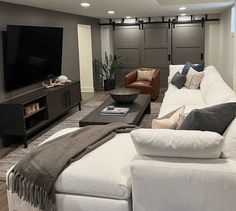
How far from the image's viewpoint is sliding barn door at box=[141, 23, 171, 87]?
9.11 metres

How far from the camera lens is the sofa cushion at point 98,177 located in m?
2.08

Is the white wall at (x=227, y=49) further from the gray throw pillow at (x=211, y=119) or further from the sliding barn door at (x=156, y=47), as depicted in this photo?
the gray throw pillow at (x=211, y=119)

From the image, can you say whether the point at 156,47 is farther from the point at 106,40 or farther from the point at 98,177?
the point at 98,177

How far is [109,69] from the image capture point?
9.04m

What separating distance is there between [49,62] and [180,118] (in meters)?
3.74

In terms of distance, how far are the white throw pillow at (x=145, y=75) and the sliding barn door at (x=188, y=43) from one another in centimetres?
191

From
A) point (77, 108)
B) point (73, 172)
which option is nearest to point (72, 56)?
point (77, 108)

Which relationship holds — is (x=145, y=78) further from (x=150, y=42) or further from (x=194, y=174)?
(x=194, y=174)

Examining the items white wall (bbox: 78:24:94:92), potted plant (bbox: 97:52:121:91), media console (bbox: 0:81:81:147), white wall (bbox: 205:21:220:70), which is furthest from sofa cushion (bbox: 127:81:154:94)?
white wall (bbox: 205:21:220:70)

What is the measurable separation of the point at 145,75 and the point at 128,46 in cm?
212

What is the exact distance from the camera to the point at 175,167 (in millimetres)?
1919

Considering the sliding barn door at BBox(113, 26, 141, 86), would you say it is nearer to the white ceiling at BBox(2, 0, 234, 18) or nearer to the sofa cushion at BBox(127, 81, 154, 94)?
the sofa cushion at BBox(127, 81, 154, 94)

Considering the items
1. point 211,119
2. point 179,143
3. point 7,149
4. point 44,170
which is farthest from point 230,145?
point 7,149

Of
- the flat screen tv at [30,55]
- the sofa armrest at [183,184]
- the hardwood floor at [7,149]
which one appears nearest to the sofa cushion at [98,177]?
the sofa armrest at [183,184]
